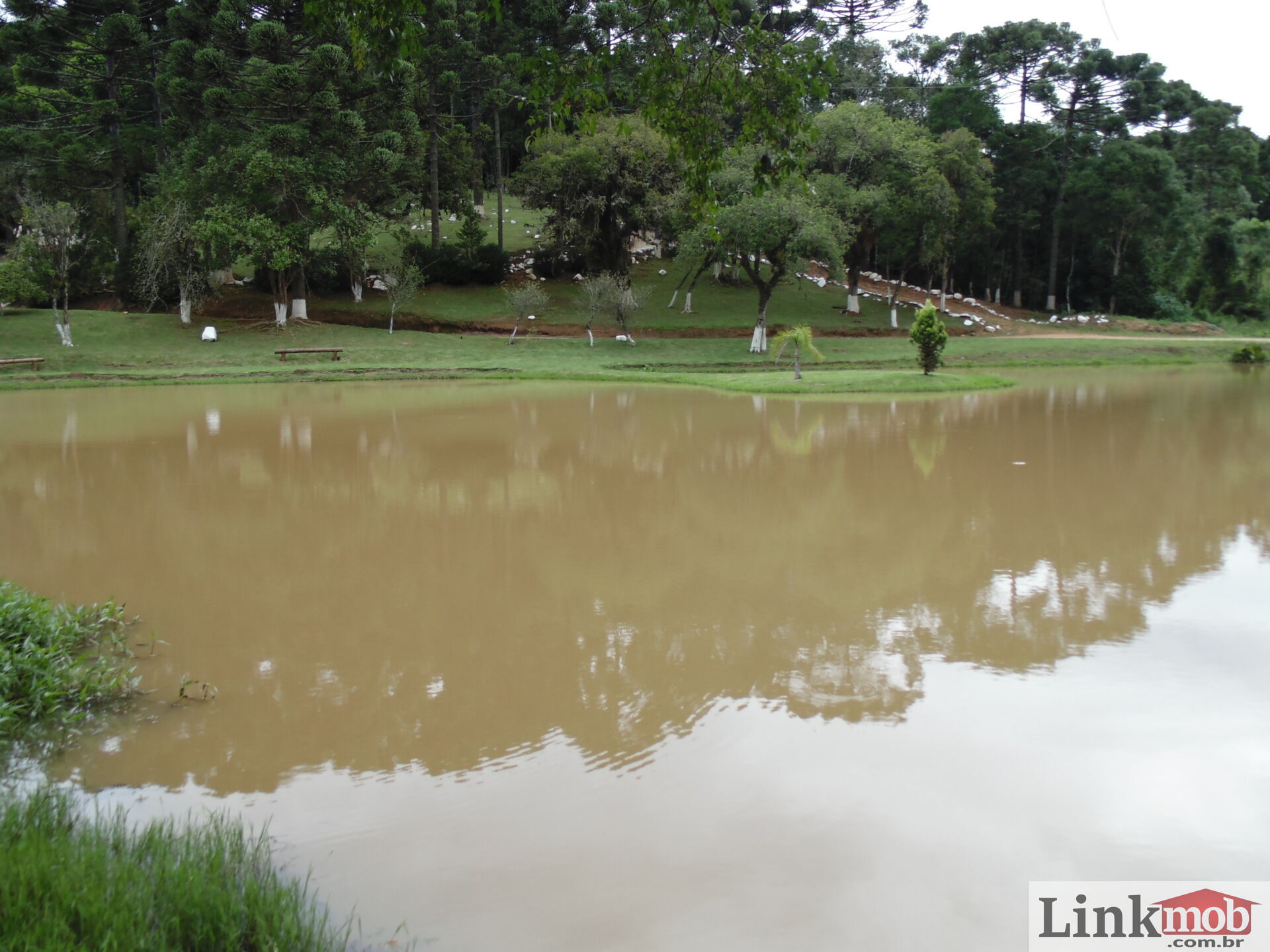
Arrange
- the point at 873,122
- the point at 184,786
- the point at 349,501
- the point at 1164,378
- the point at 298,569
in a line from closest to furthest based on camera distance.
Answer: the point at 184,786 < the point at 298,569 < the point at 349,501 < the point at 1164,378 < the point at 873,122

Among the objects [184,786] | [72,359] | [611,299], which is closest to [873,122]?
[611,299]

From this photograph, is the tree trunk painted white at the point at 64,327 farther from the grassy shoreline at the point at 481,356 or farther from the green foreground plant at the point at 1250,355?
the green foreground plant at the point at 1250,355

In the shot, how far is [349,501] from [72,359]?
867 inches

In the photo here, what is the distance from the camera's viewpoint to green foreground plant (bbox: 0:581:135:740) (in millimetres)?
4770

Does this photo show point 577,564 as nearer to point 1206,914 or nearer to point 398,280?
point 1206,914

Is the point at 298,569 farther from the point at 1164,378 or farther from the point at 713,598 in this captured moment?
the point at 1164,378

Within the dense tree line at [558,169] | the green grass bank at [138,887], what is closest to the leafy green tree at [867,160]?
the dense tree line at [558,169]

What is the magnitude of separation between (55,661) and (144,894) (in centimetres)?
286

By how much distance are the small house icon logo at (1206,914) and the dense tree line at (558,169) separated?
67.8 ft

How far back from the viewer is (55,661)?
5195 millimetres

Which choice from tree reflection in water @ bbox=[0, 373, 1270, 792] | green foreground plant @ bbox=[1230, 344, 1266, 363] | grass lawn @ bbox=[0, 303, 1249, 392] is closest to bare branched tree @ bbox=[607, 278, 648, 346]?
grass lawn @ bbox=[0, 303, 1249, 392]

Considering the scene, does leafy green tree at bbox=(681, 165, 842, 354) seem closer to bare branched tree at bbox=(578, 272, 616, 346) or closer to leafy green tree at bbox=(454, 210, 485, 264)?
bare branched tree at bbox=(578, 272, 616, 346)

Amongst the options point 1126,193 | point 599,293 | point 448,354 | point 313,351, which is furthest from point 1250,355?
point 313,351

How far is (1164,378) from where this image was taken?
26328 mm
